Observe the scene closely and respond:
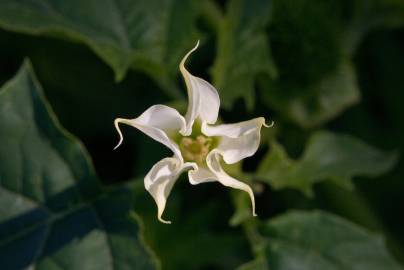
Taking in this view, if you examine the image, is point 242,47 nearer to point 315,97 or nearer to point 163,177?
point 315,97

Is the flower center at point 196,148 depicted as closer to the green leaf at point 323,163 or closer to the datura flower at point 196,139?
the datura flower at point 196,139

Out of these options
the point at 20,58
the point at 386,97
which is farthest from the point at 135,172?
the point at 386,97

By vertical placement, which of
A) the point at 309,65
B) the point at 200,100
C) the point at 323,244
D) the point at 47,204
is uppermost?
the point at 200,100

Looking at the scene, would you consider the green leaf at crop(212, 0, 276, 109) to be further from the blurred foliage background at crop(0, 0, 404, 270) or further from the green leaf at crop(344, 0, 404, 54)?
the green leaf at crop(344, 0, 404, 54)

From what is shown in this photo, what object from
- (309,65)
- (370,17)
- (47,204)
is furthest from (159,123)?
(370,17)

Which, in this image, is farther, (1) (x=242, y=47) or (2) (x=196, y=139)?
(1) (x=242, y=47)

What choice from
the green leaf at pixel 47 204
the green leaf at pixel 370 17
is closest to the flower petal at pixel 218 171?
the green leaf at pixel 47 204
